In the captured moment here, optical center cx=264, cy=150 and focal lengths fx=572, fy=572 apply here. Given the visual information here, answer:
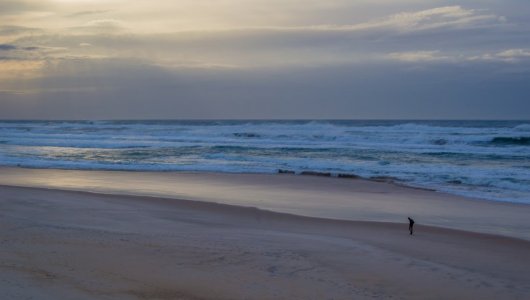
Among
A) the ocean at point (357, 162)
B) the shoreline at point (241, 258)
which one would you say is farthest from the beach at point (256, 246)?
the ocean at point (357, 162)

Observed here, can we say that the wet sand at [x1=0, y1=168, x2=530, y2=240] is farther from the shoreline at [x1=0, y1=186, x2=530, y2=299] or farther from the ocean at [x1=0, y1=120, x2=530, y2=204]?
the ocean at [x1=0, y1=120, x2=530, y2=204]

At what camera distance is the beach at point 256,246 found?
564 centimetres

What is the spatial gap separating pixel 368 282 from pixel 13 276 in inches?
139

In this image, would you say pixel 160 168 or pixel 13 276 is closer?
pixel 13 276

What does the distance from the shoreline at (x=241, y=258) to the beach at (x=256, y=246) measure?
15mm

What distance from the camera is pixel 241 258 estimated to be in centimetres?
669

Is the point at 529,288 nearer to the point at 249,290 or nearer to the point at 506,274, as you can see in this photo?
the point at 506,274

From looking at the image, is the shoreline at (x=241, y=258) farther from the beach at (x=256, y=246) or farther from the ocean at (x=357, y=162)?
the ocean at (x=357, y=162)

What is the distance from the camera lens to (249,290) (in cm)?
557

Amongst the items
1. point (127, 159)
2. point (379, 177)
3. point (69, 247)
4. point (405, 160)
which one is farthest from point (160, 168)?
point (69, 247)

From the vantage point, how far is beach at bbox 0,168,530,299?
5645mm

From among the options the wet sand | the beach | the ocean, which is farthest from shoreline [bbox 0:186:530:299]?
the ocean

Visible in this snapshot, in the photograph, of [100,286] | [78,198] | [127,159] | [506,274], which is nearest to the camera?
[100,286]

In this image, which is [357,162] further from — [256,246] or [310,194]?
[256,246]
